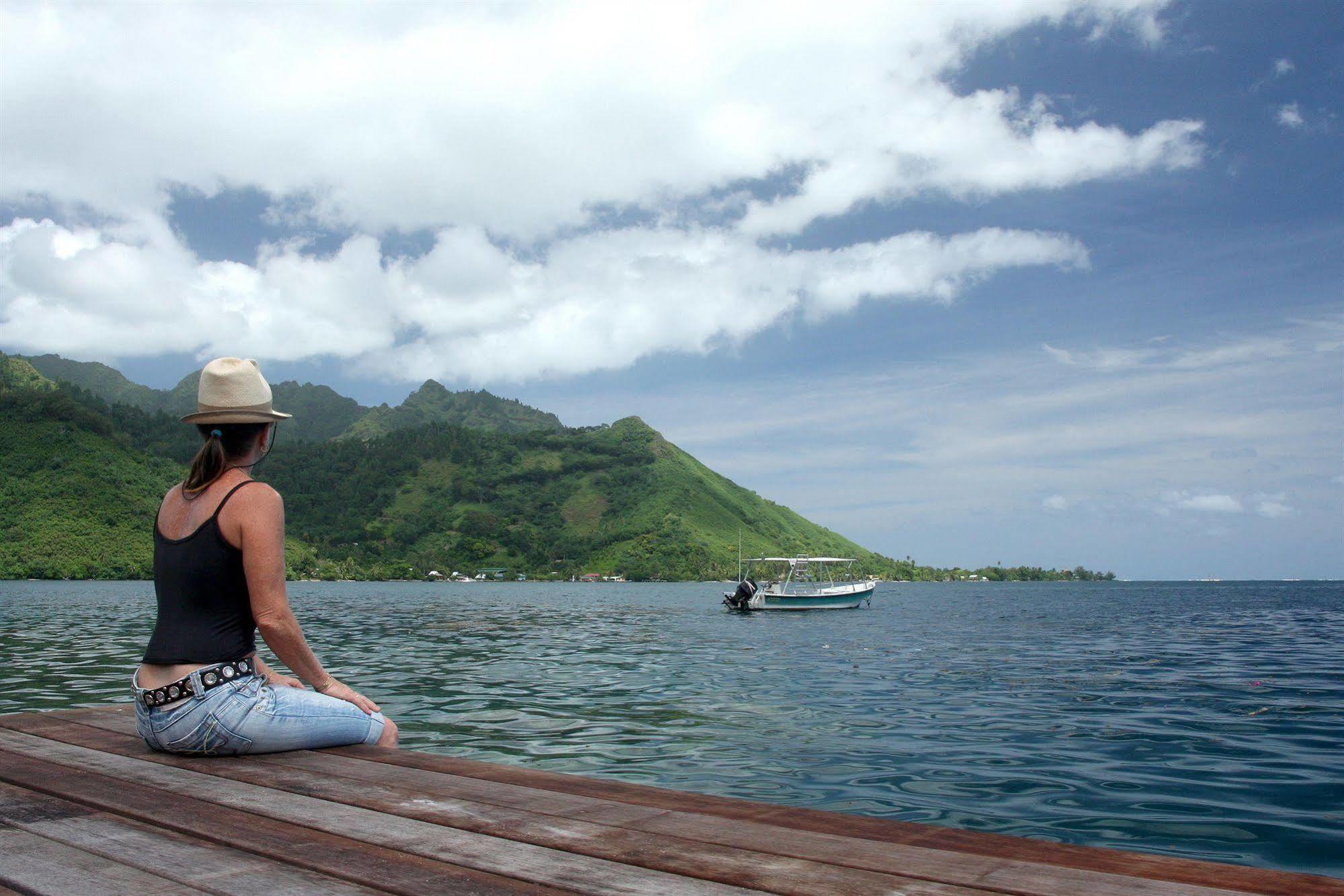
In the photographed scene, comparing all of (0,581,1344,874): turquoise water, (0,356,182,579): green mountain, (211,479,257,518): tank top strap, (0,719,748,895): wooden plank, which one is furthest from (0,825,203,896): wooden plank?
(0,356,182,579): green mountain

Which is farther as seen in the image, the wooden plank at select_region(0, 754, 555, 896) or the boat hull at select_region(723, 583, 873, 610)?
the boat hull at select_region(723, 583, 873, 610)

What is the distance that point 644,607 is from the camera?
86.8 m

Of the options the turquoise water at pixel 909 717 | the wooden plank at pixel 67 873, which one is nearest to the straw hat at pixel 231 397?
the wooden plank at pixel 67 873

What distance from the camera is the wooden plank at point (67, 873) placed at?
10.7ft

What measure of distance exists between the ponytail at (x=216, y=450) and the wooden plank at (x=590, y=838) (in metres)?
1.62

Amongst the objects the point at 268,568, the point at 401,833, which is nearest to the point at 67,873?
the point at 401,833

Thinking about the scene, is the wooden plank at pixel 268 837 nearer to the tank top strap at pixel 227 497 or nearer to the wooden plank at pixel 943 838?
the wooden plank at pixel 943 838

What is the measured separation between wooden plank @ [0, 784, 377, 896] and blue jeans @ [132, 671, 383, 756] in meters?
0.99

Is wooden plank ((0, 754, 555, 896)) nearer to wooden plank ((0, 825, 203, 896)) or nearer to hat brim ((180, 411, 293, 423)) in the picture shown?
wooden plank ((0, 825, 203, 896))

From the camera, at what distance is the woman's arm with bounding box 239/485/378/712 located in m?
5.32

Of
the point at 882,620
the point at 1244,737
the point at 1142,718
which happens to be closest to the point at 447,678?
the point at 1142,718

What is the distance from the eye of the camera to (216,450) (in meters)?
5.48

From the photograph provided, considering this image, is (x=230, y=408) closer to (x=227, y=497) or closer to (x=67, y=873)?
(x=227, y=497)

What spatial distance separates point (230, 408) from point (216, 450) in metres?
0.27
